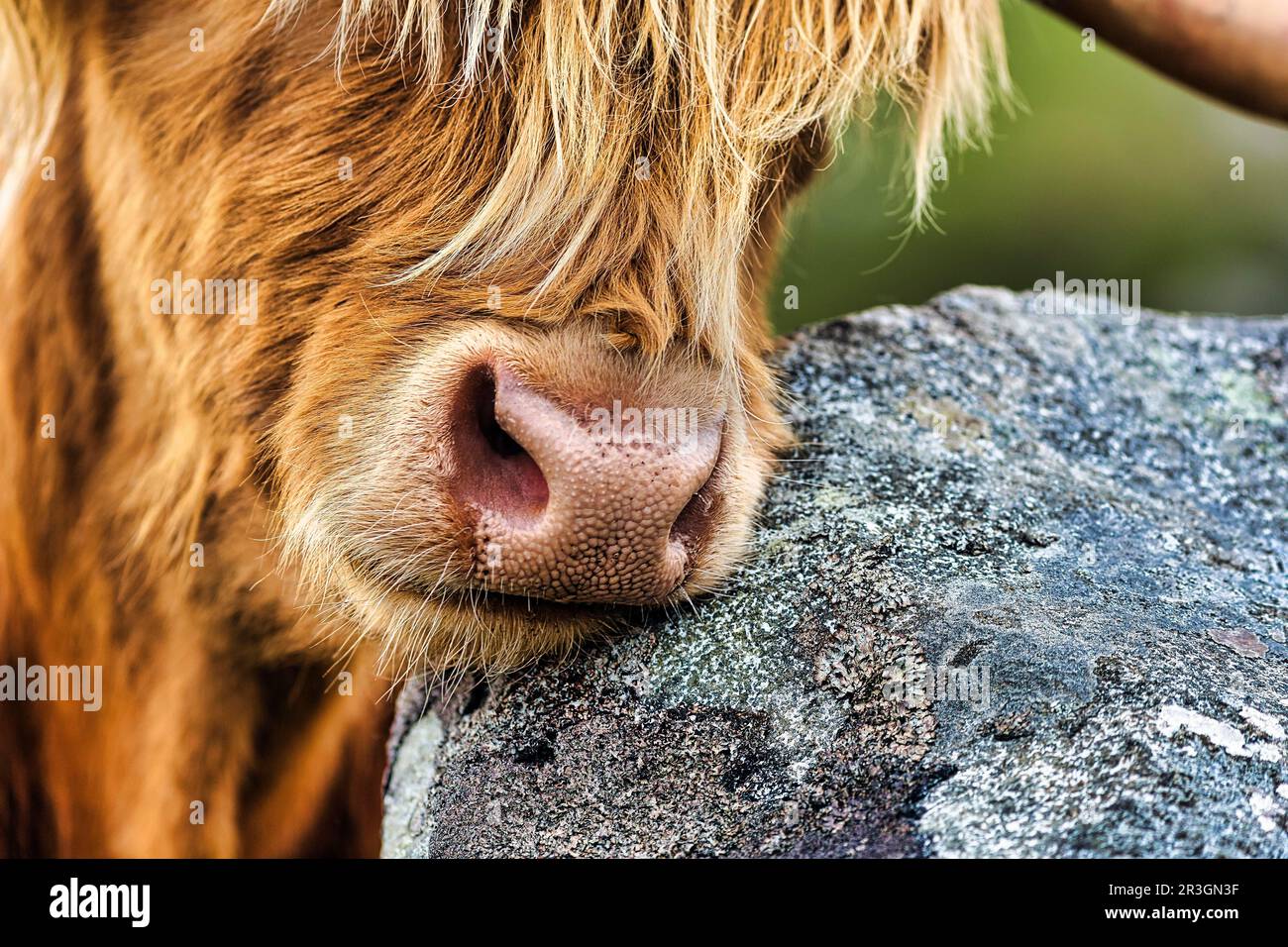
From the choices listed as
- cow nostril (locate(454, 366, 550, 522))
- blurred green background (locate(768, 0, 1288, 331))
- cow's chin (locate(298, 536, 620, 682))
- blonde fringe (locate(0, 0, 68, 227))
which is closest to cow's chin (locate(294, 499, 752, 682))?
cow's chin (locate(298, 536, 620, 682))

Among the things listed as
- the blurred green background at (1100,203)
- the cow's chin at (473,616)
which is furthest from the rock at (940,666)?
the blurred green background at (1100,203)

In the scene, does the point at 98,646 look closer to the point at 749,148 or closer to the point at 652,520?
the point at 652,520

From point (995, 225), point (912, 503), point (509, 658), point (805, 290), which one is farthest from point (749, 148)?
point (995, 225)

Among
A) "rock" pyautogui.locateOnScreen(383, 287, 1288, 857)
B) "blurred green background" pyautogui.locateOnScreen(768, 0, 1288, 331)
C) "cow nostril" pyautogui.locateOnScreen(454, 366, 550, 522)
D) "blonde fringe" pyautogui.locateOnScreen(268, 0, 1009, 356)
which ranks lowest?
"rock" pyautogui.locateOnScreen(383, 287, 1288, 857)

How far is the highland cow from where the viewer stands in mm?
1670

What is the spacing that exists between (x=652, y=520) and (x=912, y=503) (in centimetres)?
44

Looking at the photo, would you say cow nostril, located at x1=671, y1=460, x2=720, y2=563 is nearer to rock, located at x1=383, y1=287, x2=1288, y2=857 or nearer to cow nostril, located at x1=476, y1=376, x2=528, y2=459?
rock, located at x1=383, y1=287, x2=1288, y2=857

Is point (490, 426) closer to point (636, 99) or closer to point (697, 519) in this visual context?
point (697, 519)

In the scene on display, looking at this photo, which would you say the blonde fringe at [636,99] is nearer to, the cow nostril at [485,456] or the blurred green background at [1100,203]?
the cow nostril at [485,456]

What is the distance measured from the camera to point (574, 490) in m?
1.56

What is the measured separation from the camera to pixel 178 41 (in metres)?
2.07

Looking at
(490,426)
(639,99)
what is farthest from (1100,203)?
(490,426)

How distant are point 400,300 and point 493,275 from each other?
0.14m

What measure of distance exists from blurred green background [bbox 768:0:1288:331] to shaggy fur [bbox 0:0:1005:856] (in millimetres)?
5209
